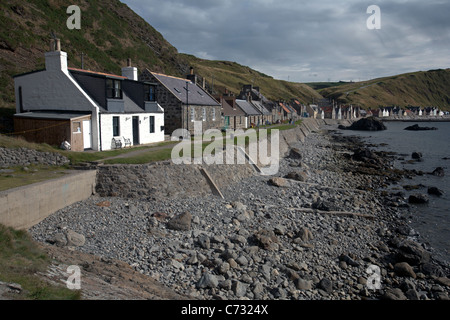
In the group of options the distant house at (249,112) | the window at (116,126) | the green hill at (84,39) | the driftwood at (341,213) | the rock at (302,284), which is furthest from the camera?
the distant house at (249,112)

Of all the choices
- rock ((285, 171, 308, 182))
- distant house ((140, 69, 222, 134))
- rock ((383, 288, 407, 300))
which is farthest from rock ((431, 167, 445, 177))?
rock ((383, 288, 407, 300))

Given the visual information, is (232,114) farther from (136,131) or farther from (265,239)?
(265,239)

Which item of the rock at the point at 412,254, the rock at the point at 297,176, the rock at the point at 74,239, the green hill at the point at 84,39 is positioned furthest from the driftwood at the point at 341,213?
the green hill at the point at 84,39

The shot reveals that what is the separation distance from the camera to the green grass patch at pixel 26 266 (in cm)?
766

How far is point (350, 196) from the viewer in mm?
25297

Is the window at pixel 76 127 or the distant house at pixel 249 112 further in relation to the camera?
the distant house at pixel 249 112

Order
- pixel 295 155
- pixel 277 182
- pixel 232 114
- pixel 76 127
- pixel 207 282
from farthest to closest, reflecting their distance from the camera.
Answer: pixel 232 114, pixel 295 155, pixel 277 182, pixel 76 127, pixel 207 282

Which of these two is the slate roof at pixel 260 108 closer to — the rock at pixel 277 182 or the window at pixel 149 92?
the window at pixel 149 92

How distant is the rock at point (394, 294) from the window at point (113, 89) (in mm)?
22175

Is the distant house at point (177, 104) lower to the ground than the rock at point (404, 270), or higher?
higher

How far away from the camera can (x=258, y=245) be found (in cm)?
1531

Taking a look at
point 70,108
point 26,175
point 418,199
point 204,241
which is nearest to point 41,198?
point 26,175

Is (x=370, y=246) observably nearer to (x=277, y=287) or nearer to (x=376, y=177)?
(x=277, y=287)

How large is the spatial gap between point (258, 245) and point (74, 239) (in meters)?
8.18
